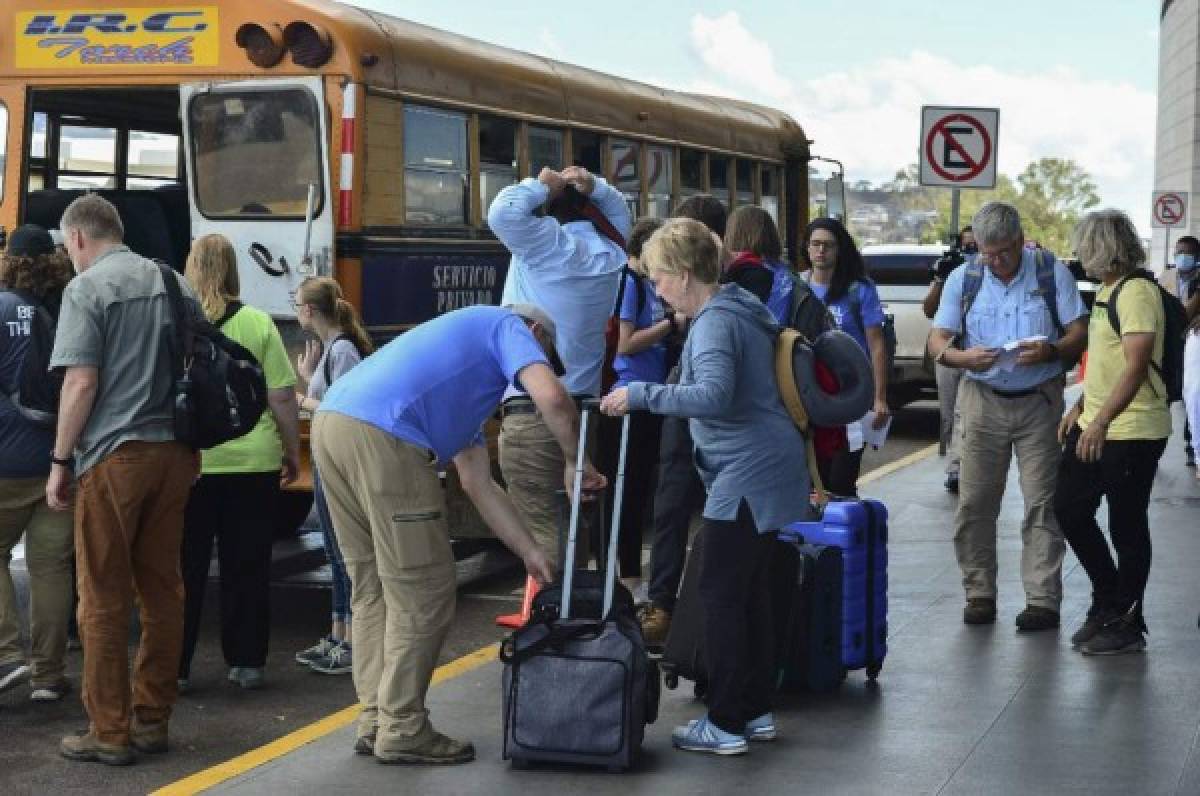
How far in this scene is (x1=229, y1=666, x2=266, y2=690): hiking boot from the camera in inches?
324

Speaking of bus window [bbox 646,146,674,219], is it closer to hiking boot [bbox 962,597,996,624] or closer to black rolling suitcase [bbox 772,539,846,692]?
hiking boot [bbox 962,597,996,624]

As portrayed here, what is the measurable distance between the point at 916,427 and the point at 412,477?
47.4 ft

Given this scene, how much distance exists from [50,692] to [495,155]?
4667 millimetres

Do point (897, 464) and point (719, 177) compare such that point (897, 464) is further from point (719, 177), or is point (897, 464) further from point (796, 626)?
point (796, 626)

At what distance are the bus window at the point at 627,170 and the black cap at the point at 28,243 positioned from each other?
584 centimetres

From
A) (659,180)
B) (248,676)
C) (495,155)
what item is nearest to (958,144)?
(659,180)

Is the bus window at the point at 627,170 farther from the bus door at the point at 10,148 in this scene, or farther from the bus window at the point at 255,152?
the bus door at the point at 10,148

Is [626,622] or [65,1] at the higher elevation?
[65,1]

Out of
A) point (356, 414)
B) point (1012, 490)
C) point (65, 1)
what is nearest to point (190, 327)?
point (356, 414)

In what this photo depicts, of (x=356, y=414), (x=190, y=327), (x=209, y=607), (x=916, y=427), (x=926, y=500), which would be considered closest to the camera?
(x=356, y=414)

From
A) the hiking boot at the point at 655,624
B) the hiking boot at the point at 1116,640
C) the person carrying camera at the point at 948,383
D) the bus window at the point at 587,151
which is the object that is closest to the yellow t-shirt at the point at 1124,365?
the hiking boot at the point at 1116,640

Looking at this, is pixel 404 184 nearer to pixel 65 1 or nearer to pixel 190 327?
pixel 65 1

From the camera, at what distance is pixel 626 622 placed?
21.6ft

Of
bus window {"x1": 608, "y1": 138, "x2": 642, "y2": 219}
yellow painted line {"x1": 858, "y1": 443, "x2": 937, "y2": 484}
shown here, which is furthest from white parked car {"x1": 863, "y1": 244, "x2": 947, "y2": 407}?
bus window {"x1": 608, "y1": 138, "x2": 642, "y2": 219}
